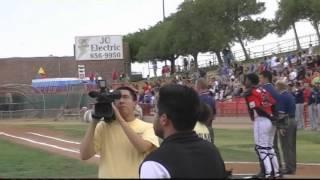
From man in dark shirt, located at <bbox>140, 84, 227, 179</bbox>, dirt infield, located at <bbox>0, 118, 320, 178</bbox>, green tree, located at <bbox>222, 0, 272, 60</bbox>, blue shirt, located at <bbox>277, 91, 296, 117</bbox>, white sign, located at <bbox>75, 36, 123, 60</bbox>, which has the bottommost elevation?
dirt infield, located at <bbox>0, 118, 320, 178</bbox>

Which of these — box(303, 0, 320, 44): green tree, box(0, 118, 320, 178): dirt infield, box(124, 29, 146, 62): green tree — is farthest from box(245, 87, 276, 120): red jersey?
box(124, 29, 146, 62): green tree

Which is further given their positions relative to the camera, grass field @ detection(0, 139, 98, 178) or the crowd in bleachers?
the crowd in bleachers

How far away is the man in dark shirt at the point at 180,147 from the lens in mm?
3355

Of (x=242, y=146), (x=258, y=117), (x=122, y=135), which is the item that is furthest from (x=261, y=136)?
(x=242, y=146)

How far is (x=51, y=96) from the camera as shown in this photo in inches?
1944

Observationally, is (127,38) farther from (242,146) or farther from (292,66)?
(242,146)

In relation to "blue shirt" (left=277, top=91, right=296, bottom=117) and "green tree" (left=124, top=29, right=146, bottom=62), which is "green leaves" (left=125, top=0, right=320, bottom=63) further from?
"blue shirt" (left=277, top=91, right=296, bottom=117)

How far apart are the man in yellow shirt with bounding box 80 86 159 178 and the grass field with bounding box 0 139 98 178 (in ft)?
19.1

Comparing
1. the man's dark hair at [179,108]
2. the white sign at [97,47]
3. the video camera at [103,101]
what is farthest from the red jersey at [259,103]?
the white sign at [97,47]

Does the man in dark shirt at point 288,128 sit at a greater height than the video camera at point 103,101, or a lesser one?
lesser

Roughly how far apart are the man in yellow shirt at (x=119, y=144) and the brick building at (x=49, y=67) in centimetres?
7292

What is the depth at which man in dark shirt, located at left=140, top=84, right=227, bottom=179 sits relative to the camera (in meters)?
3.36

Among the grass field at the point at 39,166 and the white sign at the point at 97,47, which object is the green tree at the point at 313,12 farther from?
the grass field at the point at 39,166

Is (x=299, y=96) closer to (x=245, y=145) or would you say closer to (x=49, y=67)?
(x=245, y=145)
